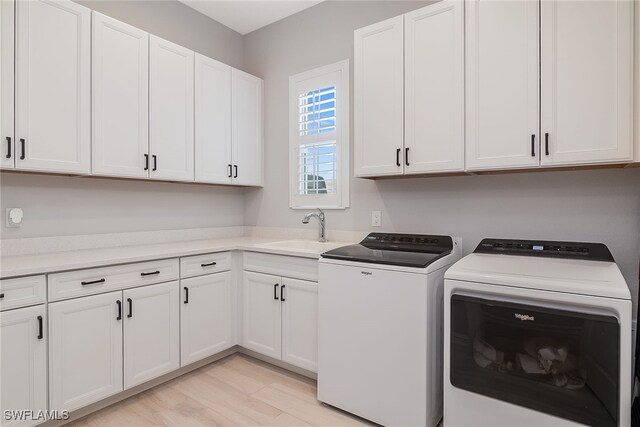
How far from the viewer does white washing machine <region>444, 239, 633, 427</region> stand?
1312mm

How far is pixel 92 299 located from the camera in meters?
1.93

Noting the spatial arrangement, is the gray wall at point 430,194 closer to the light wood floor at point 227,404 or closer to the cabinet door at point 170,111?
the cabinet door at point 170,111

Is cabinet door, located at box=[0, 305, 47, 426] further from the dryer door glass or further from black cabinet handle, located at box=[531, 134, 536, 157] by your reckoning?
black cabinet handle, located at box=[531, 134, 536, 157]

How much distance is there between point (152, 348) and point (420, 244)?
187 cm

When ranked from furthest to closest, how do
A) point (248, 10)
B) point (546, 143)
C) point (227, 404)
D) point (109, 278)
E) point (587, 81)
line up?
1. point (248, 10)
2. point (227, 404)
3. point (109, 278)
4. point (546, 143)
5. point (587, 81)

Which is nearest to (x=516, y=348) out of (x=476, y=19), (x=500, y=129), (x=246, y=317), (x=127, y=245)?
(x=500, y=129)

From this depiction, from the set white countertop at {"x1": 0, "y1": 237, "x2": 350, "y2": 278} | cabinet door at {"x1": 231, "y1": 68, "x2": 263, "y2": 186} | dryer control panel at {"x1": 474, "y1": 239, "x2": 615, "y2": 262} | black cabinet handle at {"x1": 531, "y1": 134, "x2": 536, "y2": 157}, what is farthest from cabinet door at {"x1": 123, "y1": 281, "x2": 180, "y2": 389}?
Answer: black cabinet handle at {"x1": 531, "y1": 134, "x2": 536, "y2": 157}

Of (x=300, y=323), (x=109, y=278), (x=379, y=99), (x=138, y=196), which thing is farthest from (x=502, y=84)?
(x=138, y=196)

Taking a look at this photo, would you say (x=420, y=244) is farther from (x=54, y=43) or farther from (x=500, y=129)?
(x=54, y=43)

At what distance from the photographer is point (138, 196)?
8.96 feet

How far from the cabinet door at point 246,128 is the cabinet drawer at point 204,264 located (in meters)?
0.80

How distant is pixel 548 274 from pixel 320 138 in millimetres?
2025

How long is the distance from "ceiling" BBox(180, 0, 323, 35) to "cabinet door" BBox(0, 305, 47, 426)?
107 inches

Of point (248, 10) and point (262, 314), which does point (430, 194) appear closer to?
point (262, 314)
